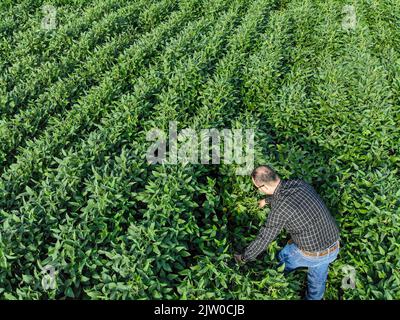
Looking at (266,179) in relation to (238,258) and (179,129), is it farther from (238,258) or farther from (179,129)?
(179,129)

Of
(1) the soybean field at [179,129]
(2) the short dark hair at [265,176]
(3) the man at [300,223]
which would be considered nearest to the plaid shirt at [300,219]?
(3) the man at [300,223]

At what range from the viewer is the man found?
13.8ft

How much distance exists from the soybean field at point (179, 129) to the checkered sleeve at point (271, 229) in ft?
1.29

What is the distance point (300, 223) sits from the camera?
4.22 m

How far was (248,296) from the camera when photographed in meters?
4.27

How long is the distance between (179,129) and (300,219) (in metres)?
3.31

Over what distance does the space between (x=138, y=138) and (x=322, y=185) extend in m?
3.14

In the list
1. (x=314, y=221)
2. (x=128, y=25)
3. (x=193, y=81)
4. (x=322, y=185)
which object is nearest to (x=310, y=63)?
(x=193, y=81)

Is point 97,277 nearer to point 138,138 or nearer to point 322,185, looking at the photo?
point 138,138

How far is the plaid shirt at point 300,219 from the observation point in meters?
4.18

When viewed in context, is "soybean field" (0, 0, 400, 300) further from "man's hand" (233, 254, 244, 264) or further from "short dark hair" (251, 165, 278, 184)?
"short dark hair" (251, 165, 278, 184)

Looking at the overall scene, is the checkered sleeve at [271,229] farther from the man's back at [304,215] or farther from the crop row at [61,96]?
the crop row at [61,96]

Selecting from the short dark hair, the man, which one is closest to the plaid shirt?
the man
